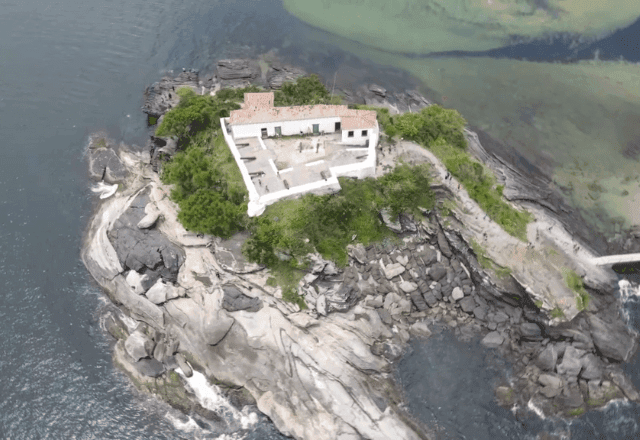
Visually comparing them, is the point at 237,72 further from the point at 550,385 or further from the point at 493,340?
the point at 550,385

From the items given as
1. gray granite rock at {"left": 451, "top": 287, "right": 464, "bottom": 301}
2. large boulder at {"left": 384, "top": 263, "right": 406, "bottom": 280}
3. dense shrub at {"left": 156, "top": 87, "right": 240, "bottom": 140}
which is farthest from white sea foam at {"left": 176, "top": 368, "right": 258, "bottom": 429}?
dense shrub at {"left": 156, "top": 87, "right": 240, "bottom": 140}

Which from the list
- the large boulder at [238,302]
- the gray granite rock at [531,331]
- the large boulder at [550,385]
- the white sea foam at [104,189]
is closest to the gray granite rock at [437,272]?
the gray granite rock at [531,331]

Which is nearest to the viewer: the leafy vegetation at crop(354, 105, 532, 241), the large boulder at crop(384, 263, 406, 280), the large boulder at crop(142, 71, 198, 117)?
the large boulder at crop(384, 263, 406, 280)

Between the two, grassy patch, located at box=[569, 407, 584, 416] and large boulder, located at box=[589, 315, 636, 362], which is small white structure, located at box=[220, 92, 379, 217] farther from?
grassy patch, located at box=[569, 407, 584, 416]

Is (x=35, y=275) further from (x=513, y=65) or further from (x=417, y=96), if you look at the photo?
(x=513, y=65)

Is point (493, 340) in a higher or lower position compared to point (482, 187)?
lower

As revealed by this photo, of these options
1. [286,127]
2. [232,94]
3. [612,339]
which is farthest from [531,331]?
[232,94]

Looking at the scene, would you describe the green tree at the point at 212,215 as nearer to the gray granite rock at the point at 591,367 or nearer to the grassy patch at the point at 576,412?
the grassy patch at the point at 576,412
